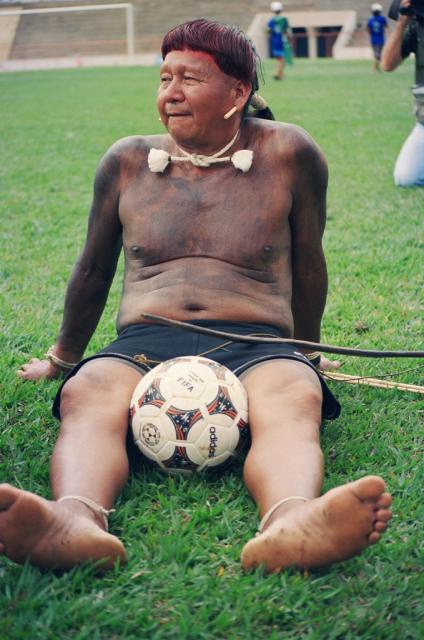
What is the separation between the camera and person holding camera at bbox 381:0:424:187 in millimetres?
7286

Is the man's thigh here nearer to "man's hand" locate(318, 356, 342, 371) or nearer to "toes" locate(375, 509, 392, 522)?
"toes" locate(375, 509, 392, 522)

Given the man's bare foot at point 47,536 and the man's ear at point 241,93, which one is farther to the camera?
the man's ear at point 241,93

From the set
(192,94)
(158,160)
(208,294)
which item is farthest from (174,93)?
(208,294)

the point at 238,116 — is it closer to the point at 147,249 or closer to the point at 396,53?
the point at 147,249

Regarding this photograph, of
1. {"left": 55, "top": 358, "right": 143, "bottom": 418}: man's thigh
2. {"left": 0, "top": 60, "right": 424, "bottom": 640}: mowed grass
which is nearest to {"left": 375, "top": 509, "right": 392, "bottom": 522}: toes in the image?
{"left": 0, "top": 60, "right": 424, "bottom": 640}: mowed grass

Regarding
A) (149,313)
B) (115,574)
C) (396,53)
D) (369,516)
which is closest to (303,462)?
(369,516)

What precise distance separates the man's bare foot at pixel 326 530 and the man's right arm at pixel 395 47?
19.4 ft

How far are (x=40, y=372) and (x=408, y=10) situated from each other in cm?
507

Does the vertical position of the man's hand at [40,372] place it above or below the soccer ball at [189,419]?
below

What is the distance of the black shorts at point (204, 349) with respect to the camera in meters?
2.94

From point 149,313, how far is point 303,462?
896 millimetres

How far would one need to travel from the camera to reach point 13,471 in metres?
2.86

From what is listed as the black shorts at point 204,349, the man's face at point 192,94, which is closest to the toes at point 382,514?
the black shorts at point 204,349

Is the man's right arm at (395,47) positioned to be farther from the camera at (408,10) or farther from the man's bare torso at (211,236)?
the man's bare torso at (211,236)
